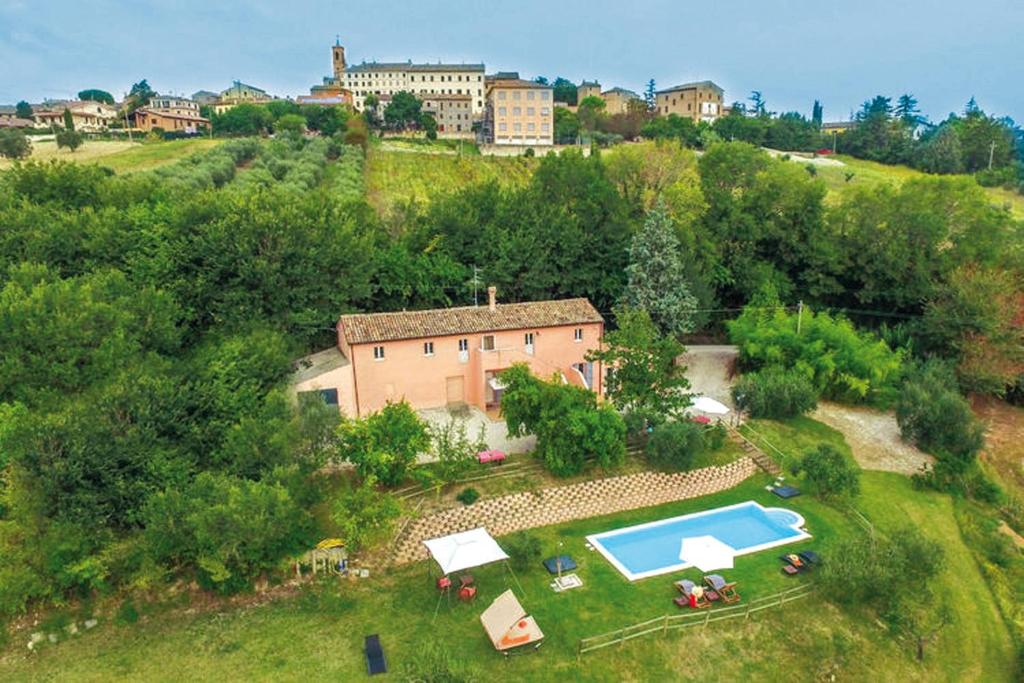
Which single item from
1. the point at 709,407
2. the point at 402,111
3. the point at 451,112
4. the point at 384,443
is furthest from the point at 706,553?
the point at 451,112

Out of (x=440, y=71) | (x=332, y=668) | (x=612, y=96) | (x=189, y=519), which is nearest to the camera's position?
(x=332, y=668)

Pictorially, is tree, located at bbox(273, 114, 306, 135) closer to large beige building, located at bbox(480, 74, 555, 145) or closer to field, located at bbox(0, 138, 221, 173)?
field, located at bbox(0, 138, 221, 173)

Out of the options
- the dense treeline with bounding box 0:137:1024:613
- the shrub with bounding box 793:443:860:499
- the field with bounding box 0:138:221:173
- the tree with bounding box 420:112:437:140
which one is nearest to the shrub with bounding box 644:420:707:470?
the shrub with bounding box 793:443:860:499

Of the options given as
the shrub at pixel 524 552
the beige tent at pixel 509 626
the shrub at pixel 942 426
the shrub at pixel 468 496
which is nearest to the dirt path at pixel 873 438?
the shrub at pixel 942 426

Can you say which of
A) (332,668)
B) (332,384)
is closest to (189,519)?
(332,668)

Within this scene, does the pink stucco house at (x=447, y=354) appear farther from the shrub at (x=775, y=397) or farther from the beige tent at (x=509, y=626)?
the beige tent at (x=509, y=626)

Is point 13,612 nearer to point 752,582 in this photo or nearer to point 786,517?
point 752,582
